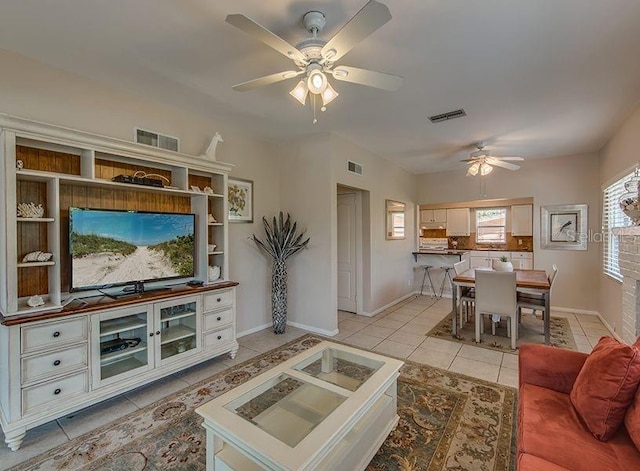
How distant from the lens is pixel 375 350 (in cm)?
359

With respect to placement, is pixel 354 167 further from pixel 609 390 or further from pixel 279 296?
pixel 609 390

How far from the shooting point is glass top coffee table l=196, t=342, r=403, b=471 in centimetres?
140

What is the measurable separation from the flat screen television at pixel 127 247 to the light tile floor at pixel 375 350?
97cm

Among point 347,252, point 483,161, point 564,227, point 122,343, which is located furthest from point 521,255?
point 122,343

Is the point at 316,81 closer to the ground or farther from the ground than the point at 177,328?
farther from the ground

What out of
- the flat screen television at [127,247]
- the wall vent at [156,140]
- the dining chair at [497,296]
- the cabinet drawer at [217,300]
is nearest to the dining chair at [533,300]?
the dining chair at [497,296]

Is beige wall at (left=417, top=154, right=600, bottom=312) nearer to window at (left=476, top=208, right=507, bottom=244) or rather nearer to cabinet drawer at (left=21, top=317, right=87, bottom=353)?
window at (left=476, top=208, right=507, bottom=244)

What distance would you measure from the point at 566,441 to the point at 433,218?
227 inches

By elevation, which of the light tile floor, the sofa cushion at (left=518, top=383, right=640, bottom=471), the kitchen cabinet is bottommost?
the light tile floor

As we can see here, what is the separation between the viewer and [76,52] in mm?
2279

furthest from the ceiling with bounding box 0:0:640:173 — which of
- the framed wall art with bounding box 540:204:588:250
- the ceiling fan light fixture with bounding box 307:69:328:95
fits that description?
the framed wall art with bounding box 540:204:588:250

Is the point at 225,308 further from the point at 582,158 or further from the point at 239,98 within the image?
the point at 582,158

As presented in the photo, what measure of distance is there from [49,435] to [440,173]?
700 cm

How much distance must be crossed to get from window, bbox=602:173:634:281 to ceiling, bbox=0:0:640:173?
104cm
